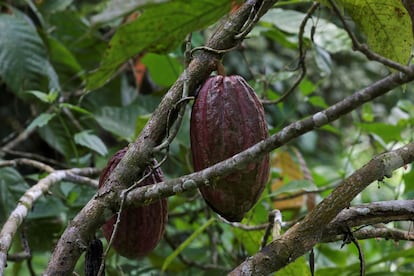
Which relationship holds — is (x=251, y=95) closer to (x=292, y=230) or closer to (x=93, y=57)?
(x=292, y=230)

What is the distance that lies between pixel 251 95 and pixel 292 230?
178 mm

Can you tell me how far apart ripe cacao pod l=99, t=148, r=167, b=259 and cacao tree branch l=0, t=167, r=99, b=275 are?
133mm

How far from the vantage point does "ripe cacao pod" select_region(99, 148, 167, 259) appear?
3.20ft

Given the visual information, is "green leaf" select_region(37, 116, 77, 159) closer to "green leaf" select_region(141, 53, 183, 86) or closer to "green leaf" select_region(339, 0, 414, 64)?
"green leaf" select_region(141, 53, 183, 86)

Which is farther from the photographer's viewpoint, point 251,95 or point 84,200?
point 84,200

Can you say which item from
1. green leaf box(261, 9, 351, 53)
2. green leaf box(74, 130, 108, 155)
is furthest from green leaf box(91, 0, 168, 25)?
green leaf box(261, 9, 351, 53)

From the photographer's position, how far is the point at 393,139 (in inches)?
68.3

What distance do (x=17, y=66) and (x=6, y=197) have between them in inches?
14.3

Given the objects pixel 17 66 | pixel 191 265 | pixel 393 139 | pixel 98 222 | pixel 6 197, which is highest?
pixel 17 66

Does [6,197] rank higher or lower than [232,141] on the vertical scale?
lower

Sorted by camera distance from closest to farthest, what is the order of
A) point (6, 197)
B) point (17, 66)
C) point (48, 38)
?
point (6, 197), point (17, 66), point (48, 38)

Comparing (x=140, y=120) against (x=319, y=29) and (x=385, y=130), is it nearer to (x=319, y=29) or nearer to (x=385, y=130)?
(x=319, y=29)

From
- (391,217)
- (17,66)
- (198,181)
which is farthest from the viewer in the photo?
(17,66)

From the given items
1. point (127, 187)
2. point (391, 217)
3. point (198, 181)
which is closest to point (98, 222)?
point (127, 187)
